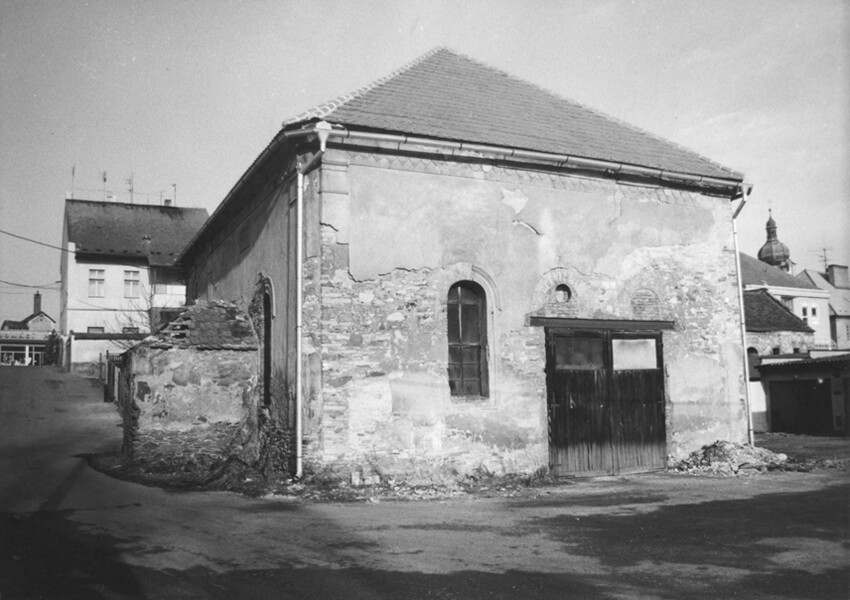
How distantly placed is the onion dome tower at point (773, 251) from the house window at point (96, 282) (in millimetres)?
48377

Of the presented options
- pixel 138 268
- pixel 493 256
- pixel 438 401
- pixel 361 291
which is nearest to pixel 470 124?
pixel 493 256

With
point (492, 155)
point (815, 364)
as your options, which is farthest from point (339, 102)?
point (815, 364)

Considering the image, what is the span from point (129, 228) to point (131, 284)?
4.46 meters

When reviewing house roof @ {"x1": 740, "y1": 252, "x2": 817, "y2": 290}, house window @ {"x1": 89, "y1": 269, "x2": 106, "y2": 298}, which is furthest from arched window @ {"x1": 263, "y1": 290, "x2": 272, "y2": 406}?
house roof @ {"x1": 740, "y1": 252, "x2": 817, "y2": 290}

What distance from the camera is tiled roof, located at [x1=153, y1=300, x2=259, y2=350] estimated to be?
1235 cm

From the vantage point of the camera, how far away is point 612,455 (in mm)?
12578

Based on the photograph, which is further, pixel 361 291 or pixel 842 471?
pixel 842 471

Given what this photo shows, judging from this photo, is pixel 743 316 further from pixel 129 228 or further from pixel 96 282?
pixel 129 228

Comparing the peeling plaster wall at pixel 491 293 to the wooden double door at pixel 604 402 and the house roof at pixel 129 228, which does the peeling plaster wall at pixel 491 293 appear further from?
the house roof at pixel 129 228

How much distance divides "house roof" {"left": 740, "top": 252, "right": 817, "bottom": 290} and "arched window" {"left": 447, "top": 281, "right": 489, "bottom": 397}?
3889 cm

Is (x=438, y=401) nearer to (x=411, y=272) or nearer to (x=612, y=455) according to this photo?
(x=411, y=272)

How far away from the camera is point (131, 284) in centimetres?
4088

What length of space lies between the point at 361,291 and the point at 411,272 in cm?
93

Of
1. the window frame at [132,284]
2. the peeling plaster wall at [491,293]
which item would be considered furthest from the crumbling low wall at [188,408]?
the window frame at [132,284]
